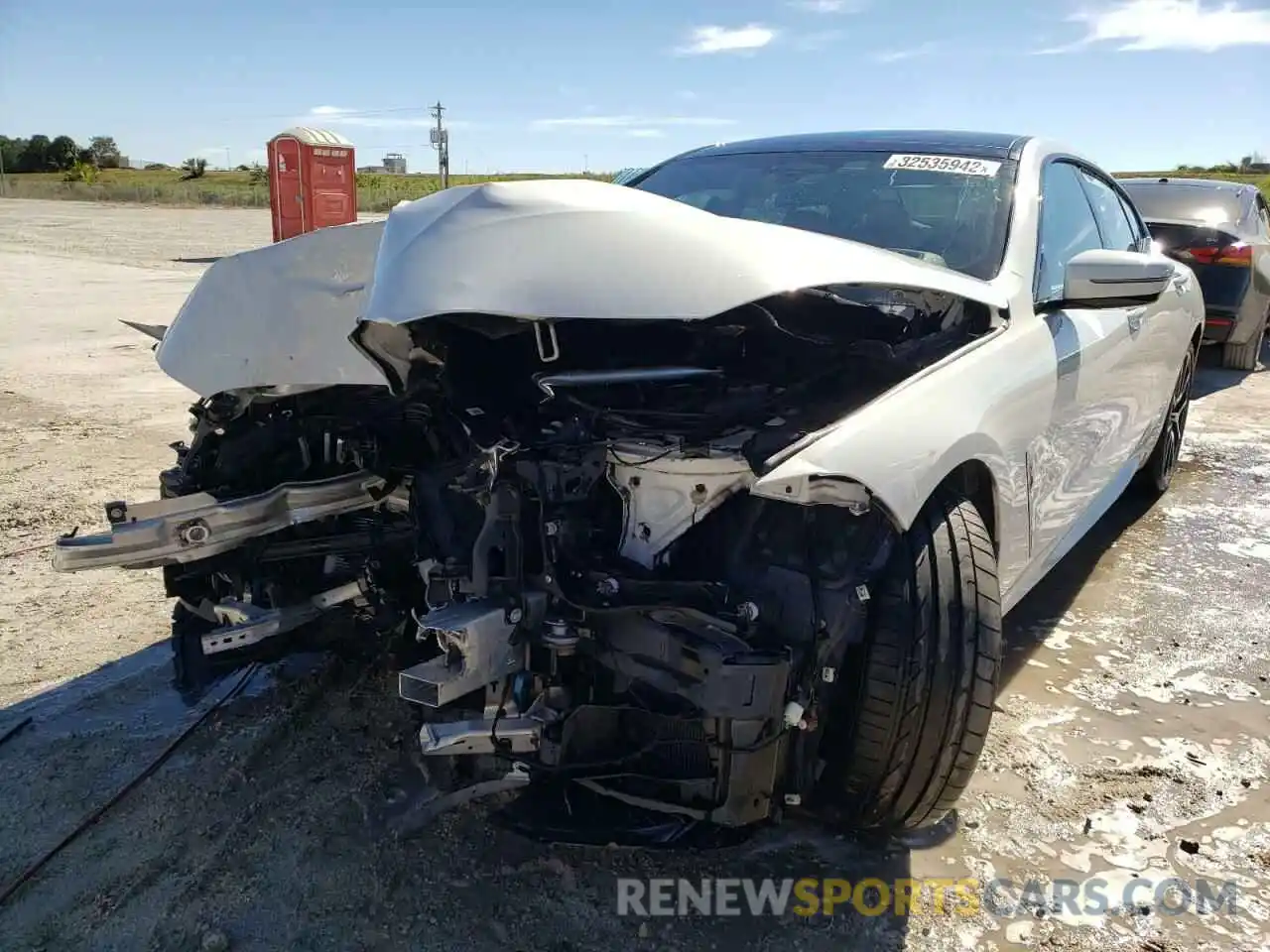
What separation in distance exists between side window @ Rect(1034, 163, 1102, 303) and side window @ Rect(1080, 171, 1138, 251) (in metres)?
0.13

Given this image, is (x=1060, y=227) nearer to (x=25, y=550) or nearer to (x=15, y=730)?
(x=15, y=730)

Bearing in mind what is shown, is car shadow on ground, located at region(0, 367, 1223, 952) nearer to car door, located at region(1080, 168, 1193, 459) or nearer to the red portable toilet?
car door, located at region(1080, 168, 1193, 459)

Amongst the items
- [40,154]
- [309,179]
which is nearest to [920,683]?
→ [309,179]

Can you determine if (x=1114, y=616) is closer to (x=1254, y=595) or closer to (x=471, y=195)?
(x=1254, y=595)

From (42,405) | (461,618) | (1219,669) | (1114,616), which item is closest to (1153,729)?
(1219,669)

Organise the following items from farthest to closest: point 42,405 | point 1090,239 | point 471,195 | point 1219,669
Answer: point 42,405 < point 1090,239 < point 1219,669 < point 471,195

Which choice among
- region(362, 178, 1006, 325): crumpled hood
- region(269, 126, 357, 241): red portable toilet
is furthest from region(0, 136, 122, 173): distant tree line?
region(362, 178, 1006, 325): crumpled hood

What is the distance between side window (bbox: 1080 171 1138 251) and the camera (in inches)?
156

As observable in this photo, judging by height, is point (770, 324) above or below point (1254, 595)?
above

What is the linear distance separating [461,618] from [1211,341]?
833 cm

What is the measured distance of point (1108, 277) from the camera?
9.48ft

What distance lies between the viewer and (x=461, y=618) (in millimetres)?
2033

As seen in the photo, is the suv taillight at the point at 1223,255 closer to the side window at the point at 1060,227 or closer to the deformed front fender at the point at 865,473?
the side window at the point at 1060,227

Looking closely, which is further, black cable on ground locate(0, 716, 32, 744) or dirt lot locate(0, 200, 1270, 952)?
black cable on ground locate(0, 716, 32, 744)
